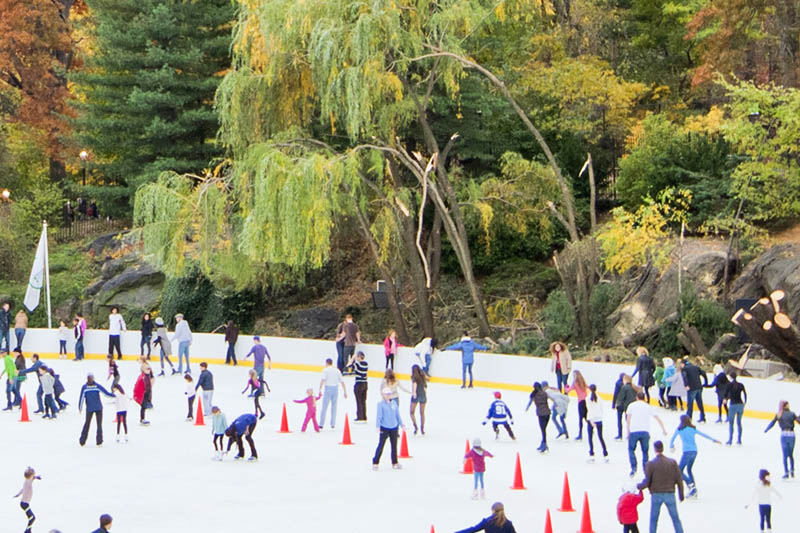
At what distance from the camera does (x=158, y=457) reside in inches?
784

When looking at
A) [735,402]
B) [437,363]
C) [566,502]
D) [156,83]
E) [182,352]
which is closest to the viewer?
[566,502]

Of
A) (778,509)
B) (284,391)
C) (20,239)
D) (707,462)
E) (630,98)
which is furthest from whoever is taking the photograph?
(20,239)

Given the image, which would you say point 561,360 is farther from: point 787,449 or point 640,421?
point 787,449

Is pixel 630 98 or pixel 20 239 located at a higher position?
pixel 630 98

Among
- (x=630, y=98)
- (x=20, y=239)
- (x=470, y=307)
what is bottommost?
(x=470, y=307)

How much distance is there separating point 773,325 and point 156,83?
2717 centimetres

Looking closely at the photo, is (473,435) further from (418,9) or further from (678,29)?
(678,29)

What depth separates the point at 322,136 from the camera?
3669cm

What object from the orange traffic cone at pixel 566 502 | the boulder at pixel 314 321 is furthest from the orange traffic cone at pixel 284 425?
the boulder at pixel 314 321

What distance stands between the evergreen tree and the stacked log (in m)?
23.7

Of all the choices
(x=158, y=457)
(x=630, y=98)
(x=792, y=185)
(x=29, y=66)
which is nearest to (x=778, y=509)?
(x=158, y=457)

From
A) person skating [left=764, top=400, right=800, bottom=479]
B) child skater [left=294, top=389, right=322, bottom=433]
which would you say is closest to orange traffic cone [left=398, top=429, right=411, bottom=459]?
child skater [left=294, top=389, right=322, bottom=433]

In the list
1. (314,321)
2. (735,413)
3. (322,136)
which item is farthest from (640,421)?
(314,321)

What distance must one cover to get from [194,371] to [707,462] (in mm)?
17001
